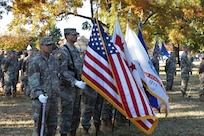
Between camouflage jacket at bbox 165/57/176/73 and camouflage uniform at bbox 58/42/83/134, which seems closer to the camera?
camouflage uniform at bbox 58/42/83/134

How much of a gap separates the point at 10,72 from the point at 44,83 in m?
9.98

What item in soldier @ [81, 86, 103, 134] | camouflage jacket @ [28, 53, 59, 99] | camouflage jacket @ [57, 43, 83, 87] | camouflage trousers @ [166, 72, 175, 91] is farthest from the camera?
camouflage trousers @ [166, 72, 175, 91]

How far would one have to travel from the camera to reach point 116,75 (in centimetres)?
651

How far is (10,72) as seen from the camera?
15.6m

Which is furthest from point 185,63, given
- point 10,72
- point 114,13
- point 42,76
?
point 42,76

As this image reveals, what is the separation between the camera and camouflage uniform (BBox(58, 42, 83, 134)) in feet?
22.5

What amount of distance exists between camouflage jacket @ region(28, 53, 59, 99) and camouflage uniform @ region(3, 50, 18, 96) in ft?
31.8

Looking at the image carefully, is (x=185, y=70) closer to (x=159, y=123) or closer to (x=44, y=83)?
(x=159, y=123)

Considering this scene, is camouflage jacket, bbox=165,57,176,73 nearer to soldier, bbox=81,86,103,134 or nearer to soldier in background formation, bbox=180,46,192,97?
soldier in background formation, bbox=180,46,192,97

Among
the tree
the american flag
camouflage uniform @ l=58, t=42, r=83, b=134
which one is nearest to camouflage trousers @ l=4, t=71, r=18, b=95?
the tree

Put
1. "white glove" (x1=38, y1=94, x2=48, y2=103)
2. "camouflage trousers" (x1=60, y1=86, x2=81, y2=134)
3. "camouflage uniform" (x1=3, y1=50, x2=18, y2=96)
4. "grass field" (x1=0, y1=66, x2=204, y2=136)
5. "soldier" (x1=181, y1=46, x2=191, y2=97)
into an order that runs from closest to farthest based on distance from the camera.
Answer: "white glove" (x1=38, y1=94, x2=48, y2=103) → "camouflage trousers" (x1=60, y1=86, x2=81, y2=134) → "grass field" (x1=0, y1=66, x2=204, y2=136) → "soldier" (x1=181, y1=46, x2=191, y2=97) → "camouflage uniform" (x1=3, y1=50, x2=18, y2=96)

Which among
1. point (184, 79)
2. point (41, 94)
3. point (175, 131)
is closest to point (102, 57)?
point (41, 94)

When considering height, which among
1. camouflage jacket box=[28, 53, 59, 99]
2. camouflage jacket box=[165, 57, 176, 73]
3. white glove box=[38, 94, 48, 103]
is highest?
camouflage jacket box=[28, 53, 59, 99]

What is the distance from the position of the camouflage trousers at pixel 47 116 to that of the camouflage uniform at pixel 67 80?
71cm
